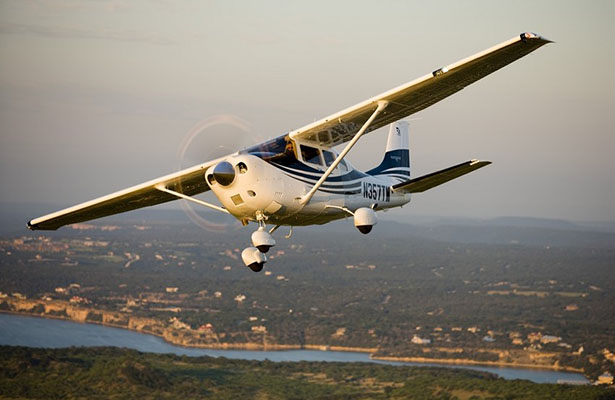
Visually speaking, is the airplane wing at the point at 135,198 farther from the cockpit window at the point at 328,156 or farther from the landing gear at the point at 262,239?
the cockpit window at the point at 328,156

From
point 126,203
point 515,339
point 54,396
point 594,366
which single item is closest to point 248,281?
point 515,339

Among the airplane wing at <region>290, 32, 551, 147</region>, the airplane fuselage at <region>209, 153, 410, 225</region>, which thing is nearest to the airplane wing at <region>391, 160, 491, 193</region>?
the airplane fuselage at <region>209, 153, 410, 225</region>

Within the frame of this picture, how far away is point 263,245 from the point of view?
1953 centimetres

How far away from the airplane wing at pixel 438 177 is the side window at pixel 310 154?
3.13 metres

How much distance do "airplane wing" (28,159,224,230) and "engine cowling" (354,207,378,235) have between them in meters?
3.42

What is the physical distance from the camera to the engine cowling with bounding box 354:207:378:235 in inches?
812

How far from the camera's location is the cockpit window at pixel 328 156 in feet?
69.7

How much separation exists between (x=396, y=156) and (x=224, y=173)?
406 inches

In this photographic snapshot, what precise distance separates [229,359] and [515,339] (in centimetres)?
4675

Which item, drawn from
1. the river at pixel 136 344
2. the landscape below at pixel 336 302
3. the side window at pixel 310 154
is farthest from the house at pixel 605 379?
the side window at pixel 310 154

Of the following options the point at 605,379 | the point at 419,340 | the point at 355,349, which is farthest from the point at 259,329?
the point at 605,379

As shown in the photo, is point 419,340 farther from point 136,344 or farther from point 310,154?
point 310,154

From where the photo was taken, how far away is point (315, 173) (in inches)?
818

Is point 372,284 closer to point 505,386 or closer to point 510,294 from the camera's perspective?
point 510,294
